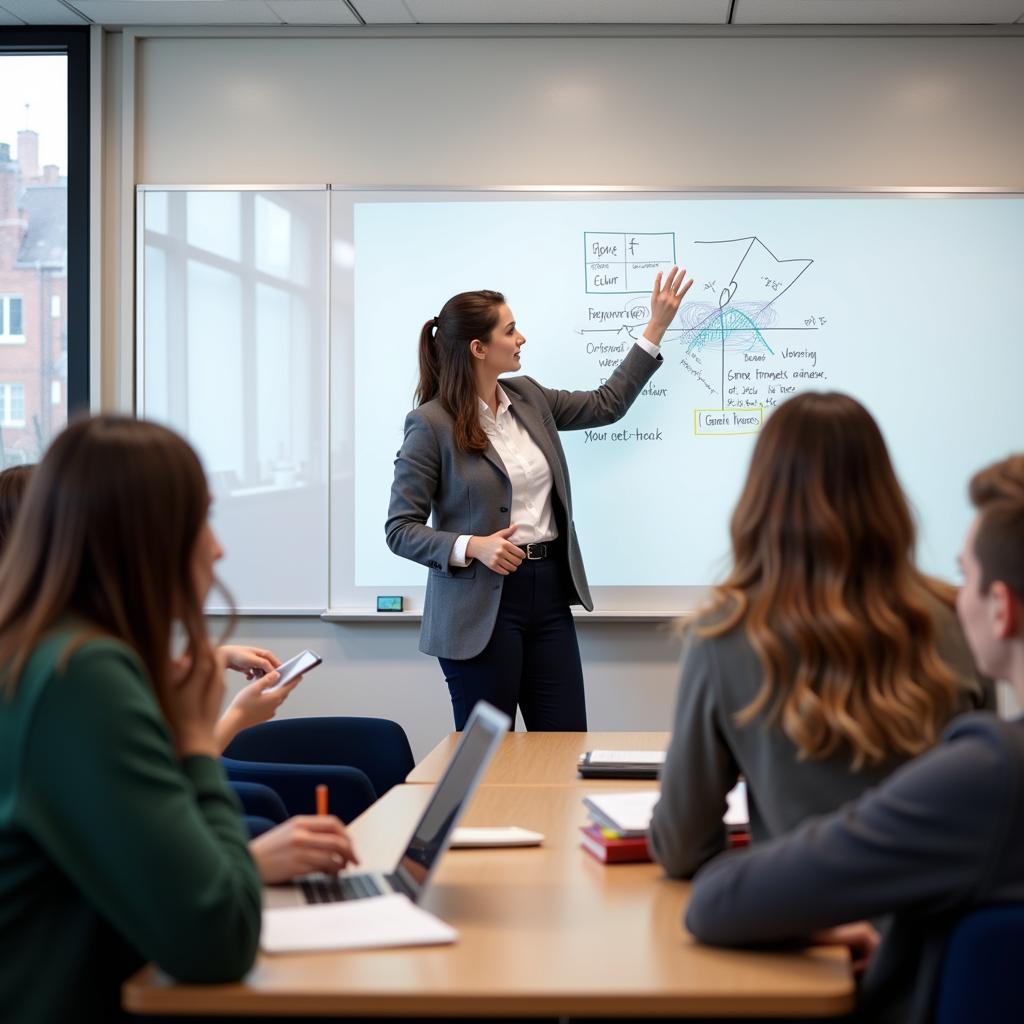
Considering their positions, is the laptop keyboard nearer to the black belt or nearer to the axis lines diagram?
the black belt

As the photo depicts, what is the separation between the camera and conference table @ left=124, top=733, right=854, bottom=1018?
45.6 inches

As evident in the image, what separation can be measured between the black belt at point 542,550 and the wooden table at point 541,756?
2.44 feet

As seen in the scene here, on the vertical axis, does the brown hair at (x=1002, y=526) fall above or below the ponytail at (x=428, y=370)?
below

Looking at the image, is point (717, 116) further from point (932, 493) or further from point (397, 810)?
point (397, 810)

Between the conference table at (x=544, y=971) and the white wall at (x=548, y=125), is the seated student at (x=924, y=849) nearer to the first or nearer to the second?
the conference table at (x=544, y=971)

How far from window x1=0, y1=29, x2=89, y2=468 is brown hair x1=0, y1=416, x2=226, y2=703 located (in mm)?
3193

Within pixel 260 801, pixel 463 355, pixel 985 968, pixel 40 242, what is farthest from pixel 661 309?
pixel 985 968

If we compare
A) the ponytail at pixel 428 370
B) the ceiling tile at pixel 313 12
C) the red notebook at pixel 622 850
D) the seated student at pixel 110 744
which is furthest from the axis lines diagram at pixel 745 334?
the seated student at pixel 110 744

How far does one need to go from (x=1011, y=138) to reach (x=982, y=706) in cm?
312

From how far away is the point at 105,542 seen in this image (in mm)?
1234

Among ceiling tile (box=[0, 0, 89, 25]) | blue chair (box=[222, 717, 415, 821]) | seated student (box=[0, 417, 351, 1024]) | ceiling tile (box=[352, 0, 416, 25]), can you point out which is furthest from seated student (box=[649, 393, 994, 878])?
ceiling tile (box=[0, 0, 89, 25])

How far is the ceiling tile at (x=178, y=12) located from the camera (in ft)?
13.1

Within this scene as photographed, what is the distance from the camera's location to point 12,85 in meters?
4.38

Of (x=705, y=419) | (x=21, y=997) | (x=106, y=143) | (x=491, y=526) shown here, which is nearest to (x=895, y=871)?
(x=21, y=997)
